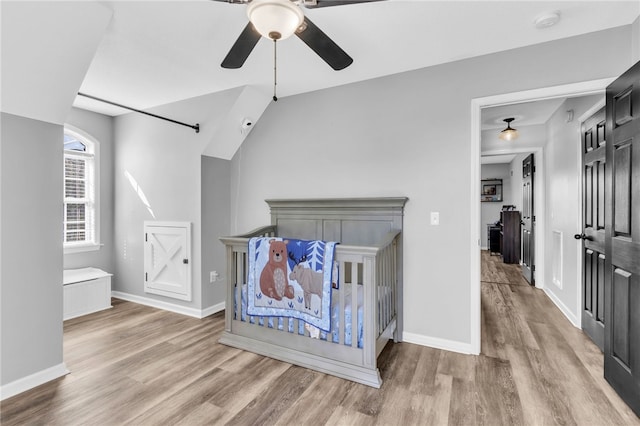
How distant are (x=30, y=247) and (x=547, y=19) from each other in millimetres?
3766

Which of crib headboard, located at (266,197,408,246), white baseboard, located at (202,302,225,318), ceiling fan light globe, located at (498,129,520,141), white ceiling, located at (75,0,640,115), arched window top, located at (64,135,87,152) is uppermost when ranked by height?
white ceiling, located at (75,0,640,115)

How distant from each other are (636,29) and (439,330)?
2553mm

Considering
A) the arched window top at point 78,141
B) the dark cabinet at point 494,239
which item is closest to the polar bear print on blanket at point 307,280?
the arched window top at point 78,141

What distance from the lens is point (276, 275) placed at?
2.42 m

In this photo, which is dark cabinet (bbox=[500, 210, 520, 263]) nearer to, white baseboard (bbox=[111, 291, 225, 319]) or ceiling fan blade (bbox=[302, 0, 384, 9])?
white baseboard (bbox=[111, 291, 225, 319])

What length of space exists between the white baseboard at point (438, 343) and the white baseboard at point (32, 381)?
2.68m

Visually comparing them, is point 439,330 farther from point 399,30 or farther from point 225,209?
point 225,209

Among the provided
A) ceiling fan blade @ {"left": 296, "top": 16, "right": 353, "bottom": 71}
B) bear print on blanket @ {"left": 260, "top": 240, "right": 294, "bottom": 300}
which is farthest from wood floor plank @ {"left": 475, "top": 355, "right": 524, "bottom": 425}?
ceiling fan blade @ {"left": 296, "top": 16, "right": 353, "bottom": 71}

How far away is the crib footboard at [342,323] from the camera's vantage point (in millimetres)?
2117

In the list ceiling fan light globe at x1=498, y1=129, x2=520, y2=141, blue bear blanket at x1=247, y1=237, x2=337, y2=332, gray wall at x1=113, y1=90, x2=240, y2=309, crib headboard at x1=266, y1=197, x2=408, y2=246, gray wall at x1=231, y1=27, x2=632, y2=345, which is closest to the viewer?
blue bear blanket at x1=247, y1=237, x2=337, y2=332

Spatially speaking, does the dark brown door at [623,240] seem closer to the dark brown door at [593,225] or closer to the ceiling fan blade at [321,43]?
the dark brown door at [593,225]

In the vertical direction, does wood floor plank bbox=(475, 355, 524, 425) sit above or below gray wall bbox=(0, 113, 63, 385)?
below

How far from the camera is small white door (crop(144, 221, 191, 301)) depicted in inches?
140

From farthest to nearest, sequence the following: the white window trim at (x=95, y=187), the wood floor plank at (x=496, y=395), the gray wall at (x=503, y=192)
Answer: the gray wall at (x=503, y=192)
the white window trim at (x=95, y=187)
the wood floor plank at (x=496, y=395)
